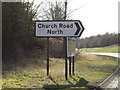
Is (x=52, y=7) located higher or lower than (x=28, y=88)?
higher

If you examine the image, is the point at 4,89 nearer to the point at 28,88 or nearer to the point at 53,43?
→ the point at 28,88

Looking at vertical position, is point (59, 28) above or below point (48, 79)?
above

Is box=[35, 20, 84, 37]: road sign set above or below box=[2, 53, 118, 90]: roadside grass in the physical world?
above

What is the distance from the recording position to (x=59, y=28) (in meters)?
9.78

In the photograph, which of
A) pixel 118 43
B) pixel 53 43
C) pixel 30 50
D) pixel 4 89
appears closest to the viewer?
pixel 4 89

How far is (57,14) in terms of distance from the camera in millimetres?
24281

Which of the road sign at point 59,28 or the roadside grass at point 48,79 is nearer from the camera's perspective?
the roadside grass at point 48,79

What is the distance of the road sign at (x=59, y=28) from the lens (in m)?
9.64

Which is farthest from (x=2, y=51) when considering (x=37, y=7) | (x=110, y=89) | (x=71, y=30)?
(x=110, y=89)

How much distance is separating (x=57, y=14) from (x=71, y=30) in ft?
49.2

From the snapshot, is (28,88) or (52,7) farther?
(52,7)

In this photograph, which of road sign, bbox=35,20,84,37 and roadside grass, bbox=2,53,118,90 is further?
road sign, bbox=35,20,84,37

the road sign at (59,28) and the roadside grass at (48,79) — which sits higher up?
the road sign at (59,28)

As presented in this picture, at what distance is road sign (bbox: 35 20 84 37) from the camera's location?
380 inches
